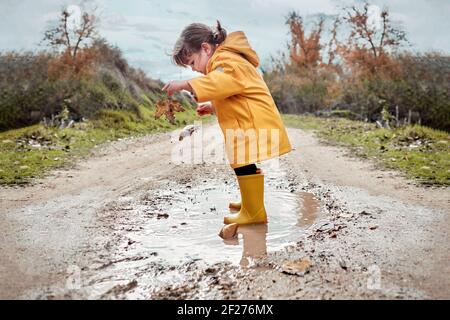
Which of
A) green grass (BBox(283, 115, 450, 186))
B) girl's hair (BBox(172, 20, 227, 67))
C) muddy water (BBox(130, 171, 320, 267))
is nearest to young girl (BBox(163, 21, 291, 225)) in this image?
girl's hair (BBox(172, 20, 227, 67))

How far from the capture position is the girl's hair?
6.72 feet

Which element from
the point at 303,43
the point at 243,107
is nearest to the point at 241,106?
the point at 243,107

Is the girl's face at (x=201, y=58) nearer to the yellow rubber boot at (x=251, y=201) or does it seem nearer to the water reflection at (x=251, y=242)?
the yellow rubber boot at (x=251, y=201)

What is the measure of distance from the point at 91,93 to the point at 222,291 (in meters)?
5.20

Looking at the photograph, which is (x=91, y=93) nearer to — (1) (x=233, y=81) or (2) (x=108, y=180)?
(2) (x=108, y=180)

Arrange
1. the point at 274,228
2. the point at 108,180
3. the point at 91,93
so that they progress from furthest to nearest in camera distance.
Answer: the point at 91,93 < the point at 108,180 < the point at 274,228

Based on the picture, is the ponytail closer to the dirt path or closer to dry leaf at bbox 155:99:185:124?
dry leaf at bbox 155:99:185:124

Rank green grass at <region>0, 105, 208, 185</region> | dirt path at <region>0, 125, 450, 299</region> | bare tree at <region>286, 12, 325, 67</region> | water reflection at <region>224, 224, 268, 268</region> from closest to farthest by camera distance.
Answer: dirt path at <region>0, 125, 450, 299</region> → water reflection at <region>224, 224, 268, 268</region> → green grass at <region>0, 105, 208, 185</region> → bare tree at <region>286, 12, 325, 67</region>

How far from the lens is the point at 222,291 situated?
131cm

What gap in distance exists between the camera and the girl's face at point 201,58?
6.77 feet

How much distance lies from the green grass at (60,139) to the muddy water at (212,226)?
3.65ft

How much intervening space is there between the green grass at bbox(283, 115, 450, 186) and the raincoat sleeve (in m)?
1.47

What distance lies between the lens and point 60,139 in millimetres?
4559
